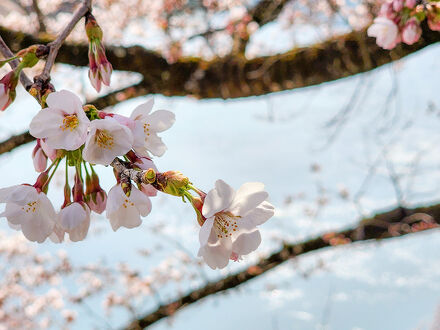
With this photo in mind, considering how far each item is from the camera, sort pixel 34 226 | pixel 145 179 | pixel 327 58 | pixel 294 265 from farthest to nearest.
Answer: pixel 294 265, pixel 327 58, pixel 34 226, pixel 145 179

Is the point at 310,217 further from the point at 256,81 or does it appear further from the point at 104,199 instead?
the point at 104,199

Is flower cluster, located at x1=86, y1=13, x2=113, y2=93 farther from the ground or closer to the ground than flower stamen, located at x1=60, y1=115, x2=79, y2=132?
farther from the ground

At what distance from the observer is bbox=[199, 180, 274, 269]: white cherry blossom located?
19.1 inches

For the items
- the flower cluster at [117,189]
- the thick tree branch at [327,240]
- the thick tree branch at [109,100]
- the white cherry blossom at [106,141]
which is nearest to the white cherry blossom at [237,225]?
the flower cluster at [117,189]

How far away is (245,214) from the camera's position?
490 mm

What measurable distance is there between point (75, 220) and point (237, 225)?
0.21 m

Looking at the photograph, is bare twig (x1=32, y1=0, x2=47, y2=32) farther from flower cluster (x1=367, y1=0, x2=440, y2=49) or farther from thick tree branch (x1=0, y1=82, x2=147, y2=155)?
flower cluster (x1=367, y1=0, x2=440, y2=49)

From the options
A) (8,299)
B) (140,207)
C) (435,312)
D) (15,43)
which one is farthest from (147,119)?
(8,299)

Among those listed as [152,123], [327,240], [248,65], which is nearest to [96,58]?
[152,123]

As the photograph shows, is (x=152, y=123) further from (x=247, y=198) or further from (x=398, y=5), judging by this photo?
(x=398, y=5)

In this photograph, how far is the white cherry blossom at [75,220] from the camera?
0.55m

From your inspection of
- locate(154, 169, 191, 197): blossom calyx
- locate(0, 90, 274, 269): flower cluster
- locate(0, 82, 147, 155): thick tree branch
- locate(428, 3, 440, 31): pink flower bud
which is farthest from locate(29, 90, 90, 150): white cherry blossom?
locate(0, 82, 147, 155): thick tree branch

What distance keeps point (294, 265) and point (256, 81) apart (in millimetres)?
1768

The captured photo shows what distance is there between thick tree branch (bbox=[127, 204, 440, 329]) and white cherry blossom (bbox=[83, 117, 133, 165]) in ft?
8.78
